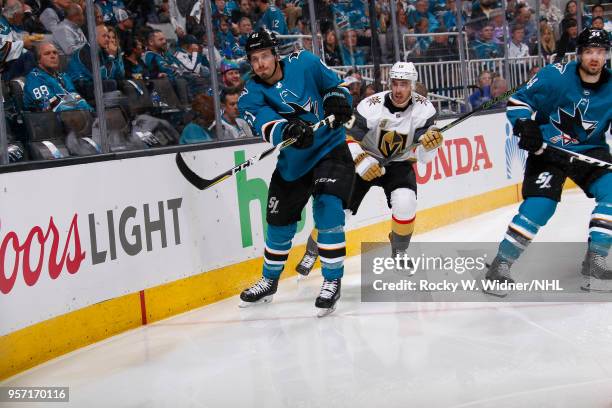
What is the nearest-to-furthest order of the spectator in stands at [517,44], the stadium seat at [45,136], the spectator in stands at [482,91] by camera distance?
the stadium seat at [45,136] < the spectator in stands at [482,91] < the spectator in stands at [517,44]

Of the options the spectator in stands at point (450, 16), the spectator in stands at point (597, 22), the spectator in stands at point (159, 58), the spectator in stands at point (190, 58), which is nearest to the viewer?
the spectator in stands at point (159, 58)

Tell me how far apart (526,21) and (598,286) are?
4621mm

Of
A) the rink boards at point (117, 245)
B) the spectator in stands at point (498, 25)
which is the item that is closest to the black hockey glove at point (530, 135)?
the rink boards at point (117, 245)

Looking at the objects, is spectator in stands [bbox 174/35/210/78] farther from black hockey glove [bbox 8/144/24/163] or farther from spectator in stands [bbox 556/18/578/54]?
spectator in stands [bbox 556/18/578/54]

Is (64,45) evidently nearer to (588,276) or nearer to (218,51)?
(218,51)

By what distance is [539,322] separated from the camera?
11.9 ft

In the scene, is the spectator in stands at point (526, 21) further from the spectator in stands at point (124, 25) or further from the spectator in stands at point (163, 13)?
the spectator in stands at point (124, 25)

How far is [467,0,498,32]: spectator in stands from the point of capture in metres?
7.43

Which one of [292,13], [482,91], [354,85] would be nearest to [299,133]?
[292,13]

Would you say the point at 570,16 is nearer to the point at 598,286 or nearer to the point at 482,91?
the point at 482,91

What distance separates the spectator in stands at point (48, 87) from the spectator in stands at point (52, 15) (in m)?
0.08

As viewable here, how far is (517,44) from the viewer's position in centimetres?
805

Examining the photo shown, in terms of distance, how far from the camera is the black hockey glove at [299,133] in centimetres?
375

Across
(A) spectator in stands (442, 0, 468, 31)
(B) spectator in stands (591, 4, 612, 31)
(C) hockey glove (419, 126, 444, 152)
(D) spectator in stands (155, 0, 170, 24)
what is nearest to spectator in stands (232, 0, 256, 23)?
(D) spectator in stands (155, 0, 170, 24)
